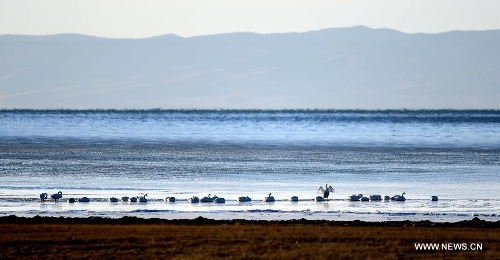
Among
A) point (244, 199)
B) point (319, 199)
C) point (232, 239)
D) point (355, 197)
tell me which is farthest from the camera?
point (355, 197)

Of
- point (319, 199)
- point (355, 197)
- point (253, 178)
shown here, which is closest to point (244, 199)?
point (319, 199)

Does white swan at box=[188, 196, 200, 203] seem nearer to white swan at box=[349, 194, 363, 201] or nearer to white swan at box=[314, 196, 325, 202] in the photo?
white swan at box=[314, 196, 325, 202]

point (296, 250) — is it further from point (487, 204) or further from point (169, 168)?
point (169, 168)

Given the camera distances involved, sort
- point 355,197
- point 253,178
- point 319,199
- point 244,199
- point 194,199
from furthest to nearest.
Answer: point 253,178 → point 355,197 → point 319,199 → point 244,199 → point 194,199

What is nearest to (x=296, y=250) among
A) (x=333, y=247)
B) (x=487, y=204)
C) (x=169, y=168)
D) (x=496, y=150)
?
(x=333, y=247)

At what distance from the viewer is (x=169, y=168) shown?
36.2 metres

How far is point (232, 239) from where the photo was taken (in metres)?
16.7

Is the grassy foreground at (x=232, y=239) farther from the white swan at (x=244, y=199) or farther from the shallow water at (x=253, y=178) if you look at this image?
the white swan at (x=244, y=199)

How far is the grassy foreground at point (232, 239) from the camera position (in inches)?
607

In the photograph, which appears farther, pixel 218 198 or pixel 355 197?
pixel 355 197

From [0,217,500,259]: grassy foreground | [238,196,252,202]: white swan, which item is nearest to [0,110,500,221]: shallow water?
[238,196,252,202]: white swan

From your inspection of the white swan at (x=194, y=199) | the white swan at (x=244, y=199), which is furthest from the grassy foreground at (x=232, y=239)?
the white swan at (x=244, y=199)

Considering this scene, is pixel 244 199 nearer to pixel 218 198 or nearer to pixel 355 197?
pixel 218 198

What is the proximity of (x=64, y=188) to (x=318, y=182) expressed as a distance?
23.7 ft
